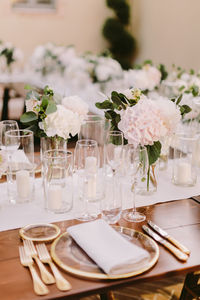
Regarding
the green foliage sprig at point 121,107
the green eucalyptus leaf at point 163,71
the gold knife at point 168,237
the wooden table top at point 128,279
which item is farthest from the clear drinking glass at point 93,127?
the green eucalyptus leaf at point 163,71

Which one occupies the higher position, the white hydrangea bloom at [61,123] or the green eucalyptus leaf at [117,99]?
the green eucalyptus leaf at [117,99]

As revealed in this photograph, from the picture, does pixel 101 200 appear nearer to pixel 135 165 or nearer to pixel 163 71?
pixel 135 165

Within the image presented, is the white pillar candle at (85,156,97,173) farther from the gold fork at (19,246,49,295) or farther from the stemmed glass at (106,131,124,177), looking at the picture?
the gold fork at (19,246,49,295)

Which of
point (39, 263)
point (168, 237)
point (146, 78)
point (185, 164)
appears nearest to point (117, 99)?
point (185, 164)

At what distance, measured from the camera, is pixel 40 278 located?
1085 mm

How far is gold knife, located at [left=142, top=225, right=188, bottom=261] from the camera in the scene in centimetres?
119

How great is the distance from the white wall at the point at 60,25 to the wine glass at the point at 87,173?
23.3 feet

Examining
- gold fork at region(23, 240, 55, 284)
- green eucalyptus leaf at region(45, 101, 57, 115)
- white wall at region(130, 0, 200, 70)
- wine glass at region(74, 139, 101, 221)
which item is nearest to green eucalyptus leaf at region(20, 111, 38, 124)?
green eucalyptus leaf at region(45, 101, 57, 115)

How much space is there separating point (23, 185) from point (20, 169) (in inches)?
3.0

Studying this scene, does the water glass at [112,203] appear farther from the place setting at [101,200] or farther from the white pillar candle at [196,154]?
the white pillar candle at [196,154]

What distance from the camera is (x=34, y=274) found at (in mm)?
1088

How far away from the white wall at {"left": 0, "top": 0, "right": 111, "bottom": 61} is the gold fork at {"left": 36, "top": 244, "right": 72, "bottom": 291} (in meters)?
7.51

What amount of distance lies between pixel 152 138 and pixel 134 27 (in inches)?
307

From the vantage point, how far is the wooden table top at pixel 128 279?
104 centimetres
